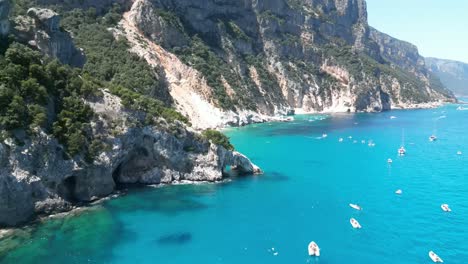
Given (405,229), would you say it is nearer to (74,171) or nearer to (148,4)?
(74,171)

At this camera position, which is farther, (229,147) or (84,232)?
(229,147)

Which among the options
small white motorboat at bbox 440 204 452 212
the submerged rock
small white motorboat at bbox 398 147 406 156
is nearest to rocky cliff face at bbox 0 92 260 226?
the submerged rock

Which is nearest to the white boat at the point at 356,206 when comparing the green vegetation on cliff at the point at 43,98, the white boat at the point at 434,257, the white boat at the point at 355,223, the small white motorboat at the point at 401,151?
the white boat at the point at 355,223

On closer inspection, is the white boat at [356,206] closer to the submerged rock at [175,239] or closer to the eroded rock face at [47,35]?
the submerged rock at [175,239]

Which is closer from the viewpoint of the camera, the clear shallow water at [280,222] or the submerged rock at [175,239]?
the clear shallow water at [280,222]

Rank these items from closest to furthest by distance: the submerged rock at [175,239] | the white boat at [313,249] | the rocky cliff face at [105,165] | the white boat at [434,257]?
1. the white boat at [434,257]
2. the white boat at [313,249]
3. the submerged rock at [175,239]
4. the rocky cliff face at [105,165]

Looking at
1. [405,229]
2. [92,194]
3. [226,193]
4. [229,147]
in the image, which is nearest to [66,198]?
[92,194]

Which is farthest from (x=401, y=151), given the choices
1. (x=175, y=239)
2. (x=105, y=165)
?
(x=175, y=239)
